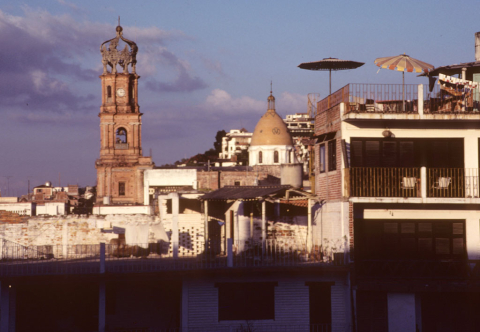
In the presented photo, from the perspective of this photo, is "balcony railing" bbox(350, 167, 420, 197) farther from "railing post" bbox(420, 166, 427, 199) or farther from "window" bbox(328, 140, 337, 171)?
"window" bbox(328, 140, 337, 171)

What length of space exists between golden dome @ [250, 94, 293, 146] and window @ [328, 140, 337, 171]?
77.2 m

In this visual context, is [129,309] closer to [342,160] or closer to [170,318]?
[170,318]

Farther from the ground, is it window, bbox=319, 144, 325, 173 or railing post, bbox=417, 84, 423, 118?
railing post, bbox=417, 84, 423, 118

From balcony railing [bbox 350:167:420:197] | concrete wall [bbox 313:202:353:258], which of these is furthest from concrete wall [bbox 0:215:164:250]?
balcony railing [bbox 350:167:420:197]

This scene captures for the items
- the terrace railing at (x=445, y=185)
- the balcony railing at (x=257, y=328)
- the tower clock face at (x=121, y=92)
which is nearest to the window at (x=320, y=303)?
the balcony railing at (x=257, y=328)

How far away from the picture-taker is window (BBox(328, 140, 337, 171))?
81.1ft

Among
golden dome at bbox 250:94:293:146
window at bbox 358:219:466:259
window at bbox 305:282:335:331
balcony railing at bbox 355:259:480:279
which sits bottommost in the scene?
window at bbox 305:282:335:331

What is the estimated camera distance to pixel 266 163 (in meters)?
103

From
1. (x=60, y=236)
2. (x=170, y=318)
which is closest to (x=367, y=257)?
(x=170, y=318)

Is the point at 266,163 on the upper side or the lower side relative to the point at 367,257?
upper

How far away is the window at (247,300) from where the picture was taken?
23094 millimetres

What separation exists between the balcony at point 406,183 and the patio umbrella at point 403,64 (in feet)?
10.7

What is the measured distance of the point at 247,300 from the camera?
23141mm

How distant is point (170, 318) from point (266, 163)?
79.0m
